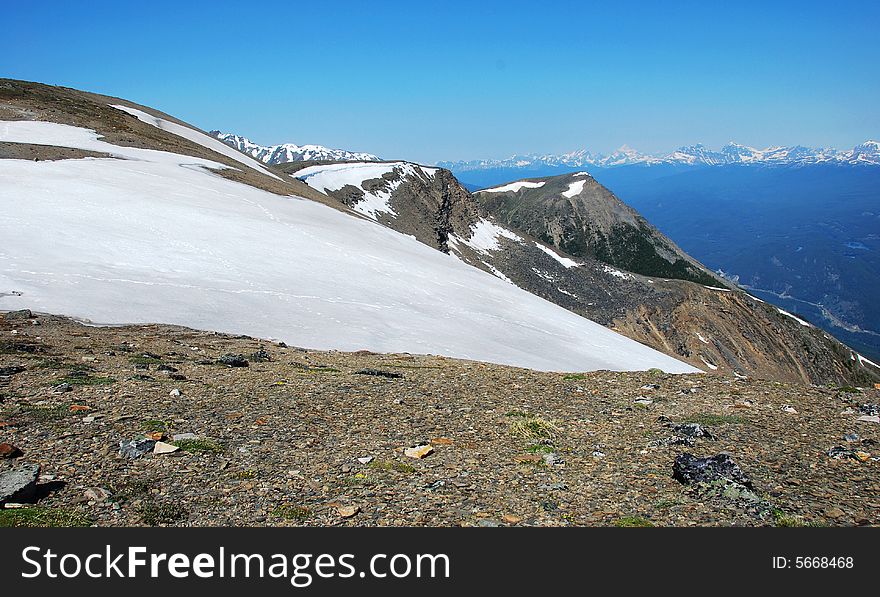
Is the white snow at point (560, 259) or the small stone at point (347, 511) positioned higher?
the white snow at point (560, 259)

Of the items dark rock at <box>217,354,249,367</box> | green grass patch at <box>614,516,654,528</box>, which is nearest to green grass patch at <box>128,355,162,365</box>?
dark rock at <box>217,354,249,367</box>

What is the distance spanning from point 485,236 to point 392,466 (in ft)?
307

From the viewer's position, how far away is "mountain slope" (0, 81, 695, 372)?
54.4ft

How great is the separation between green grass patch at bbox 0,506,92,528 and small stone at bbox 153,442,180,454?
161 centimetres

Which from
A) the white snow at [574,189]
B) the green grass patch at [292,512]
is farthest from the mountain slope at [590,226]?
the green grass patch at [292,512]

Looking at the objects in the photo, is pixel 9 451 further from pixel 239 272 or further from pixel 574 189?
pixel 574 189

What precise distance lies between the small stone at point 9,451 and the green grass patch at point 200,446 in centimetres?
170

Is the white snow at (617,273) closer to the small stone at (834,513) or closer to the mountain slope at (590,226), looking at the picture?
the mountain slope at (590,226)

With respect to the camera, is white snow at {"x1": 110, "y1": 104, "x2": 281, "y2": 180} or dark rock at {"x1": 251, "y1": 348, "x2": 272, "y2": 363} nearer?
dark rock at {"x1": 251, "y1": 348, "x2": 272, "y2": 363}

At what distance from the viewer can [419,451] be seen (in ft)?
26.3

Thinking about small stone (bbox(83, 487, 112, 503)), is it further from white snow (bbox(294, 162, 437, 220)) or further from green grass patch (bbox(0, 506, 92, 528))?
white snow (bbox(294, 162, 437, 220))

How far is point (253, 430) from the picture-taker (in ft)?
27.8

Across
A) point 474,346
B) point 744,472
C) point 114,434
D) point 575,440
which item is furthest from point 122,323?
point 744,472

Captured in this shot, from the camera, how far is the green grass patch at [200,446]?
7.57 metres
